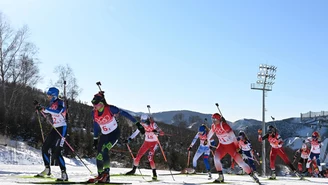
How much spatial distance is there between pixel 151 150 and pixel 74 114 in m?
46.7

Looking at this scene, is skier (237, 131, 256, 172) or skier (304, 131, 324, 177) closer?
skier (237, 131, 256, 172)

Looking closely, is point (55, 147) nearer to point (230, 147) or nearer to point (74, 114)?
point (230, 147)

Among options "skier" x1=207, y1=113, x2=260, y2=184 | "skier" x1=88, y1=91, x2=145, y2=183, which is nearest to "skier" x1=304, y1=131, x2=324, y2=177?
"skier" x1=207, y1=113, x2=260, y2=184

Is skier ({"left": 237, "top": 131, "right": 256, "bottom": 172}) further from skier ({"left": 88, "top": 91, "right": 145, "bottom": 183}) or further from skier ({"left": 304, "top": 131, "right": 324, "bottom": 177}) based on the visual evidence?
skier ({"left": 88, "top": 91, "right": 145, "bottom": 183})

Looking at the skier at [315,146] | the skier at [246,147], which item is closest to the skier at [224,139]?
the skier at [246,147]

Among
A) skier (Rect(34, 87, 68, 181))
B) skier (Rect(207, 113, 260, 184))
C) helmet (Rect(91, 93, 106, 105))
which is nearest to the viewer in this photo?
helmet (Rect(91, 93, 106, 105))

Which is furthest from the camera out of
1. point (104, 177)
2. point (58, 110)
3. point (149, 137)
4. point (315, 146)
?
point (315, 146)

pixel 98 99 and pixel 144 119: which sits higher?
pixel 98 99

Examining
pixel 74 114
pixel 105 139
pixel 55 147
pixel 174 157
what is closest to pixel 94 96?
pixel 105 139

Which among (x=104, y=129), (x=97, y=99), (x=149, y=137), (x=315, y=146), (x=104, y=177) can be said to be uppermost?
(x=97, y=99)

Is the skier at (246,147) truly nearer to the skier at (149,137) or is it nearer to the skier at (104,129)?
the skier at (149,137)

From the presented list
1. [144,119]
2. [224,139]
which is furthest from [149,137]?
[224,139]

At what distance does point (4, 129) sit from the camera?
3834 centimetres

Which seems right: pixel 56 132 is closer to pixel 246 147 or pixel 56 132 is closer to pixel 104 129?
pixel 104 129
